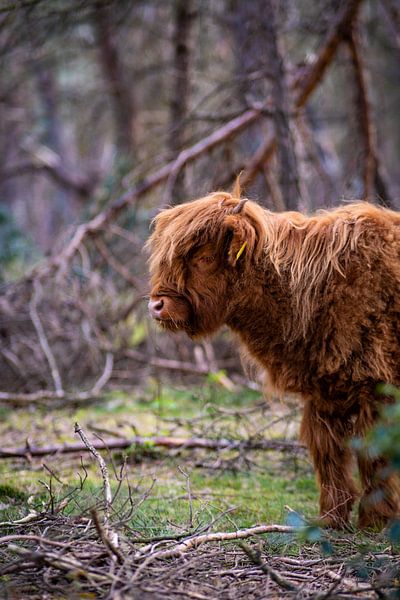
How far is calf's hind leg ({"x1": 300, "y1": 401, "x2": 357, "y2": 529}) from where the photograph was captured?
3965 millimetres

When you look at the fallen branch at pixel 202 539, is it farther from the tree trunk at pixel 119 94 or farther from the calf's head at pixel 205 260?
the tree trunk at pixel 119 94

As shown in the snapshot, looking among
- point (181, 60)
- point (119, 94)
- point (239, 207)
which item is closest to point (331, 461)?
point (239, 207)

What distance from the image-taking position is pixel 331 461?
4.02 metres

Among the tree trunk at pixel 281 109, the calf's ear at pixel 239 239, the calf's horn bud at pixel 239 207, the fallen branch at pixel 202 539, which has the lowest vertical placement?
the fallen branch at pixel 202 539

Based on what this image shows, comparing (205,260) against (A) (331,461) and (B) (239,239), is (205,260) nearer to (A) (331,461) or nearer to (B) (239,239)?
(B) (239,239)

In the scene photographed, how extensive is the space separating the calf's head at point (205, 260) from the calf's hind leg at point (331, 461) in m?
0.81

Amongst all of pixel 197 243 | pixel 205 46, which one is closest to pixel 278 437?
pixel 197 243

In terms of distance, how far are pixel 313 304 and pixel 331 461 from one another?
2.95 ft

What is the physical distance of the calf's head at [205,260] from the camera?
3.96m

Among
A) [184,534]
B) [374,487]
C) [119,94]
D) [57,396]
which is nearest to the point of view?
[184,534]

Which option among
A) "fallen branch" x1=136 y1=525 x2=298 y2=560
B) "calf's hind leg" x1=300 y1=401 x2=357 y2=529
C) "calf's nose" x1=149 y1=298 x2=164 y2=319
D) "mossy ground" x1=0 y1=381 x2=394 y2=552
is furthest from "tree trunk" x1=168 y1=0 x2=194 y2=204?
"fallen branch" x1=136 y1=525 x2=298 y2=560

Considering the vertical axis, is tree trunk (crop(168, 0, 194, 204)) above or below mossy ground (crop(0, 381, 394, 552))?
above

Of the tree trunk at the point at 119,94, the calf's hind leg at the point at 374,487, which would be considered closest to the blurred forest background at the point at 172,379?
the calf's hind leg at the point at 374,487

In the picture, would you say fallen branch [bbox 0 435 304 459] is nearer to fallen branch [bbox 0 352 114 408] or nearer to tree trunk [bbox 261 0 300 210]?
fallen branch [bbox 0 352 114 408]
